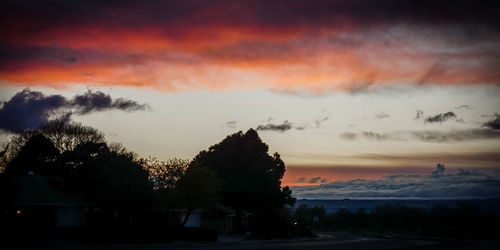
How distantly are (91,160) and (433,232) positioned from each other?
2111 inches

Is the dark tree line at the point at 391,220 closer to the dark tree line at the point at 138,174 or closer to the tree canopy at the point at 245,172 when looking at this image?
the tree canopy at the point at 245,172

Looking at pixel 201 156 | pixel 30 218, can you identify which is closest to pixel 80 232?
pixel 30 218

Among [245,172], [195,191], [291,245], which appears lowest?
[291,245]

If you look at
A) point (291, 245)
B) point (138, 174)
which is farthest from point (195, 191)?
point (291, 245)

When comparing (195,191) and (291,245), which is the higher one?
(195,191)

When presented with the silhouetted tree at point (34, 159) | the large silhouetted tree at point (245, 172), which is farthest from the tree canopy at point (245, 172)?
the silhouetted tree at point (34, 159)

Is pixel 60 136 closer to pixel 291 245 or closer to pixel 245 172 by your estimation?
pixel 245 172

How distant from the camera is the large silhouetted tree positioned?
79.2 meters

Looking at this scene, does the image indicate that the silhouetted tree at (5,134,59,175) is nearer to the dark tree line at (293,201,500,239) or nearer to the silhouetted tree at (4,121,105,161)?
the silhouetted tree at (4,121,105,161)

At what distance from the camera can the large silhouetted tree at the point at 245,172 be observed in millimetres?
79188

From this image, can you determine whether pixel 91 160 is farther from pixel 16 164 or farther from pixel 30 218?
pixel 30 218

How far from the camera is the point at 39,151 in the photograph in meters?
72.7

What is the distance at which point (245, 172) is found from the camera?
263 ft

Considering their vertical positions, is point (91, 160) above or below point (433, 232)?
above
